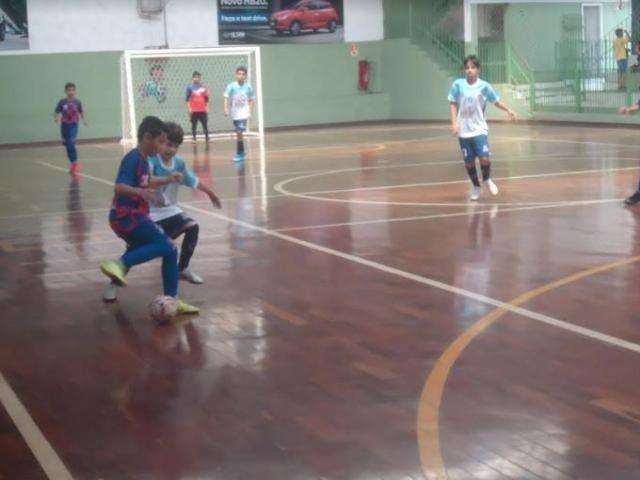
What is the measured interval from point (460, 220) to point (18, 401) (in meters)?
8.14

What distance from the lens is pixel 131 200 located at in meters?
9.58

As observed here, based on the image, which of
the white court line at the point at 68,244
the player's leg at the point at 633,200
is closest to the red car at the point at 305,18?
the player's leg at the point at 633,200

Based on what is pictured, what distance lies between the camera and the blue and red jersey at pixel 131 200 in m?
9.41

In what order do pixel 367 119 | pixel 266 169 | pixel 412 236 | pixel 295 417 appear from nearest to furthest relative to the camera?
pixel 295 417
pixel 412 236
pixel 266 169
pixel 367 119

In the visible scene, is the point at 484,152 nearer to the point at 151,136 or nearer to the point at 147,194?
the point at 151,136

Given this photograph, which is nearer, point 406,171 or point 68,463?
point 68,463

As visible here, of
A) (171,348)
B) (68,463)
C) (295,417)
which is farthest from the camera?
(171,348)

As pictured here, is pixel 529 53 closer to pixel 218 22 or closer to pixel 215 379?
pixel 218 22

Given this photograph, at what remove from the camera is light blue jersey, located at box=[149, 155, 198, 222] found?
10.1m

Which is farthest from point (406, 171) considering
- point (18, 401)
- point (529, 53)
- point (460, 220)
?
point (529, 53)

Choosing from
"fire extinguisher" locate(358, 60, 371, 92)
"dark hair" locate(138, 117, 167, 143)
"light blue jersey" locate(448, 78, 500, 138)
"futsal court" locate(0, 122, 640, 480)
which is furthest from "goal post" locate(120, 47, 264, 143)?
"dark hair" locate(138, 117, 167, 143)

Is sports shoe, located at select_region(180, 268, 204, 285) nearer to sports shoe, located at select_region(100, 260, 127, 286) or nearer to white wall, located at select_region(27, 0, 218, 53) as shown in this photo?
sports shoe, located at select_region(100, 260, 127, 286)

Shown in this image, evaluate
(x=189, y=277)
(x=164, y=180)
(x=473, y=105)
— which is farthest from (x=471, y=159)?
(x=164, y=180)

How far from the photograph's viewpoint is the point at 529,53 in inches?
1490
